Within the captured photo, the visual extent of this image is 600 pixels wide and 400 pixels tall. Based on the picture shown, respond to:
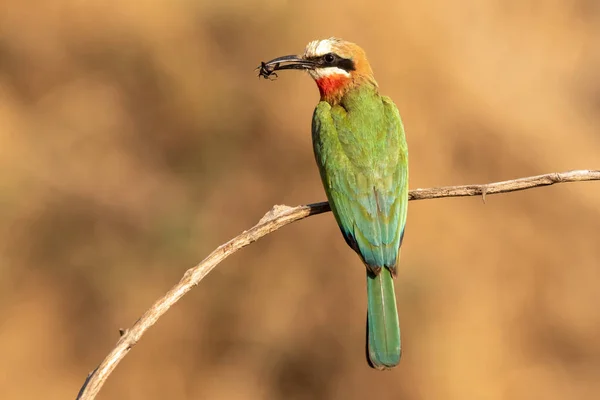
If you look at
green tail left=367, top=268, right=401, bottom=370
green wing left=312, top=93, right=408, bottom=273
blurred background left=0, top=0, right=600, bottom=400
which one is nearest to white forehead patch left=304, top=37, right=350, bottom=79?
green wing left=312, top=93, right=408, bottom=273

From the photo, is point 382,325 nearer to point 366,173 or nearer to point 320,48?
point 366,173

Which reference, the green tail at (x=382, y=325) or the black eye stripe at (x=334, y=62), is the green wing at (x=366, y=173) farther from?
the black eye stripe at (x=334, y=62)

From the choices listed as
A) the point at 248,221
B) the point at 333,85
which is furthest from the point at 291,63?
the point at 248,221

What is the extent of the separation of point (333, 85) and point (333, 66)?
0.37 ft

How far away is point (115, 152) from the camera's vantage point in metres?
7.91

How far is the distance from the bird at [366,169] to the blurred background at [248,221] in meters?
3.32

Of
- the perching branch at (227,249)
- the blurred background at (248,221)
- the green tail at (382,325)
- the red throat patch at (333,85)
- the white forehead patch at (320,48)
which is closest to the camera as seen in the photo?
the perching branch at (227,249)

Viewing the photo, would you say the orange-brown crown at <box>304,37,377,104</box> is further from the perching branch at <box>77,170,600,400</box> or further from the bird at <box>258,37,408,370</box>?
the perching branch at <box>77,170,600,400</box>

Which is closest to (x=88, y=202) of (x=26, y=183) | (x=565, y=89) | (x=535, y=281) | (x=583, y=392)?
(x=26, y=183)

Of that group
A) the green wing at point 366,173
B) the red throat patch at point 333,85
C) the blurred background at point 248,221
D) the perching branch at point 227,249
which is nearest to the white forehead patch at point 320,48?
the red throat patch at point 333,85

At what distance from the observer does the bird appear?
347 centimetres

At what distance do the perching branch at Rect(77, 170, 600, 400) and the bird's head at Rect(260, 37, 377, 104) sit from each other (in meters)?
0.77

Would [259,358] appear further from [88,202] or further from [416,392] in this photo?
[88,202]

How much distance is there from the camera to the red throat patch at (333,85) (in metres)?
4.18
